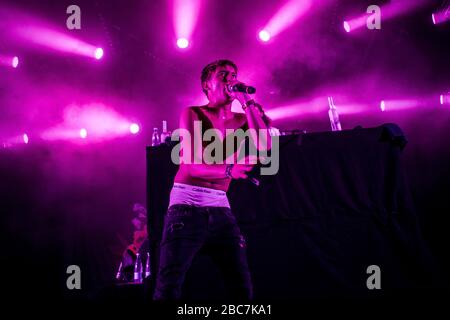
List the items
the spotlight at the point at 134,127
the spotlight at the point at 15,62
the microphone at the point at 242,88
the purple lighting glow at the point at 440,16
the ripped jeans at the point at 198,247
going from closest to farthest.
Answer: the ripped jeans at the point at 198,247 < the microphone at the point at 242,88 < the purple lighting glow at the point at 440,16 < the spotlight at the point at 15,62 < the spotlight at the point at 134,127

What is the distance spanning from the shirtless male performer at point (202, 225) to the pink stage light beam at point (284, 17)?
5.98 meters

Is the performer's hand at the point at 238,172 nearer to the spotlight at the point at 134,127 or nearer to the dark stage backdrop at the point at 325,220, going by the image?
the dark stage backdrop at the point at 325,220

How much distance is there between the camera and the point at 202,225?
2.56 metres

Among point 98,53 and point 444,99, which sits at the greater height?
point 98,53

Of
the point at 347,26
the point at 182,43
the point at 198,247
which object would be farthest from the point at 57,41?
the point at 198,247

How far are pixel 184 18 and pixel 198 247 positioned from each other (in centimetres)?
684

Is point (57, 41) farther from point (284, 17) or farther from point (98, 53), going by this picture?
point (284, 17)

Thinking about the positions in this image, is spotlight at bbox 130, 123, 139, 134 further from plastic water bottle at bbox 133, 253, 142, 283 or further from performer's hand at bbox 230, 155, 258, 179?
performer's hand at bbox 230, 155, 258, 179

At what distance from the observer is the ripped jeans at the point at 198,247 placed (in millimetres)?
2393

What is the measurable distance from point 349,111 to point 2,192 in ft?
24.9

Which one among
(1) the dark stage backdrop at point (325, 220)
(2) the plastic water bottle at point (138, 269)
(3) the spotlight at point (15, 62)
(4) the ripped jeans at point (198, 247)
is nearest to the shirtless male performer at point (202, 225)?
(4) the ripped jeans at point (198, 247)

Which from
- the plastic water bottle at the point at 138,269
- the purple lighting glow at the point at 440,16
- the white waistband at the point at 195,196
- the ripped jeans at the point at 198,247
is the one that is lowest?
the plastic water bottle at the point at 138,269

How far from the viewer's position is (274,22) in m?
8.32
